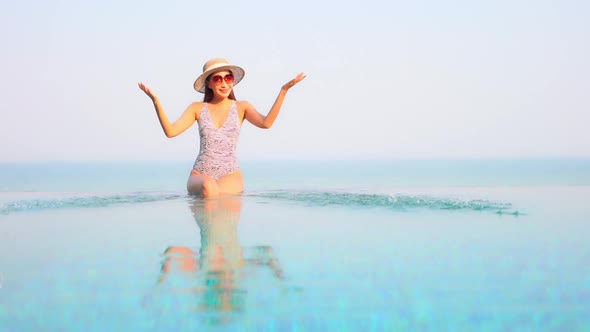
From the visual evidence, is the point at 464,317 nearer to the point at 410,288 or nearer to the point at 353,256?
the point at 410,288

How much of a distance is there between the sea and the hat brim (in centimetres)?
176

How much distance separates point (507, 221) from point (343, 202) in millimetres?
2053

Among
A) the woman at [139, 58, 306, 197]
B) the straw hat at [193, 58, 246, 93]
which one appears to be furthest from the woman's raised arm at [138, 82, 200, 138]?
the straw hat at [193, 58, 246, 93]

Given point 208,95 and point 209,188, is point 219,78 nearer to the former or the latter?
point 208,95

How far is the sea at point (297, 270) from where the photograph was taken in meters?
2.58

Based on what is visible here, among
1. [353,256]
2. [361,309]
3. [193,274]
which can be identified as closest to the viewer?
[361,309]

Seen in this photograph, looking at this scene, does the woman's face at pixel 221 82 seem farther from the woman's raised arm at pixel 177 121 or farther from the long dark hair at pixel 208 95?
the woman's raised arm at pixel 177 121

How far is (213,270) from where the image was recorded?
3.44 metres

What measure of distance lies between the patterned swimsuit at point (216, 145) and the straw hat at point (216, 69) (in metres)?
0.31

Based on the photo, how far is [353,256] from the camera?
3926mm

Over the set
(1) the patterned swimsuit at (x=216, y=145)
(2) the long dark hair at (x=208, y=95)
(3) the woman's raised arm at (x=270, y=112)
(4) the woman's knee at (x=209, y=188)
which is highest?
(2) the long dark hair at (x=208, y=95)

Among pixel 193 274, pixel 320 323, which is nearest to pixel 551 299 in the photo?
pixel 320 323

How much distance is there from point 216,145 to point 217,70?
0.87 metres

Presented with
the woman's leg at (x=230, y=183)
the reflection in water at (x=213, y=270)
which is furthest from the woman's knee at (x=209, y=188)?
the reflection in water at (x=213, y=270)
